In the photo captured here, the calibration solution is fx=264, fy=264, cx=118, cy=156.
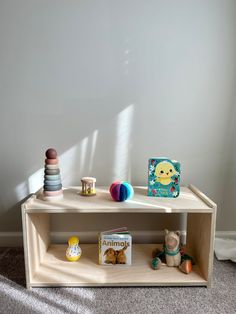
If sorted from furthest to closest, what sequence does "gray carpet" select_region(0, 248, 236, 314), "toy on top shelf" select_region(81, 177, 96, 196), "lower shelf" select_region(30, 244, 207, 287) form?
1. "toy on top shelf" select_region(81, 177, 96, 196)
2. "lower shelf" select_region(30, 244, 207, 287)
3. "gray carpet" select_region(0, 248, 236, 314)

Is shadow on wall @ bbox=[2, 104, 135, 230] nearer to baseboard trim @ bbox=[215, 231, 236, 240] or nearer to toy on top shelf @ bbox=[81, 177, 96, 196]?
toy on top shelf @ bbox=[81, 177, 96, 196]

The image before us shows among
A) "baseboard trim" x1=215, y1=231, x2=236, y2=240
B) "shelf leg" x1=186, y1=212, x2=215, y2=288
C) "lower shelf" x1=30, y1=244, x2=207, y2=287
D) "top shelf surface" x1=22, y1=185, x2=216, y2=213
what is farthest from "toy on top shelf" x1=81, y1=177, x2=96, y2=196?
"baseboard trim" x1=215, y1=231, x2=236, y2=240

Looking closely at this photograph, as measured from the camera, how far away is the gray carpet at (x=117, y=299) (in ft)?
3.62

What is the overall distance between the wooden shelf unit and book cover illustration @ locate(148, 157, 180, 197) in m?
0.05

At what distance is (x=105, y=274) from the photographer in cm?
129

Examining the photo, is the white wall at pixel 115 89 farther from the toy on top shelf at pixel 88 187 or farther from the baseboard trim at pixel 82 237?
the toy on top shelf at pixel 88 187

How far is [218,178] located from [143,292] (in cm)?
80

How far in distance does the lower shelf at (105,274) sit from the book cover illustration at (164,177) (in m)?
0.38

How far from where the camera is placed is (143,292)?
121cm

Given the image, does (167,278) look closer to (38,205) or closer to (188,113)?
(38,205)

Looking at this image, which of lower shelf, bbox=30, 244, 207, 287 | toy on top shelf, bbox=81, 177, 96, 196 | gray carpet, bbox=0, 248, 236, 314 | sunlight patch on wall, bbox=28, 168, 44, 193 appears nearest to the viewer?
gray carpet, bbox=0, 248, 236, 314

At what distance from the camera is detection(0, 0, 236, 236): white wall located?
145 centimetres

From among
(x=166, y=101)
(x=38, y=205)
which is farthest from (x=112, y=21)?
(x=38, y=205)

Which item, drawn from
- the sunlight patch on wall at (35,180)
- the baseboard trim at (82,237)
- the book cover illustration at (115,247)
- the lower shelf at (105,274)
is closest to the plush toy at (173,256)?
the lower shelf at (105,274)
